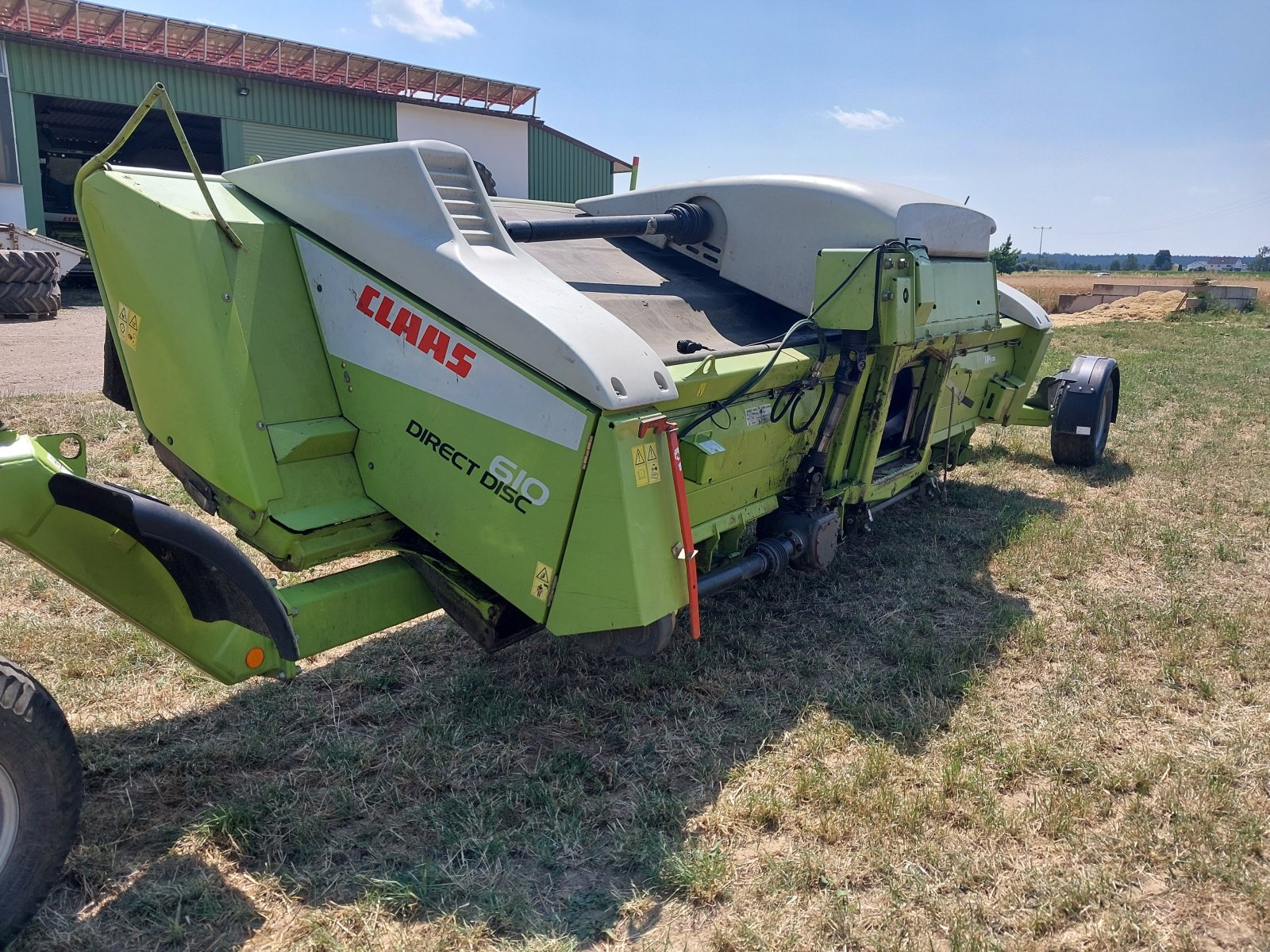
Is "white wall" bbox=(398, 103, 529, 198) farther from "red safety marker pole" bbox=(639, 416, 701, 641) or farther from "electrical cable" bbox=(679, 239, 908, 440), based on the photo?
"red safety marker pole" bbox=(639, 416, 701, 641)

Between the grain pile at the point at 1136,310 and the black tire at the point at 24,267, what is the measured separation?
64.5 feet

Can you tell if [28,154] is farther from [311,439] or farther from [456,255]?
[456,255]

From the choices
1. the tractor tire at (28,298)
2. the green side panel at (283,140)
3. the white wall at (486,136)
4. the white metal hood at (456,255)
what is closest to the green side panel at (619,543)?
the white metal hood at (456,255)

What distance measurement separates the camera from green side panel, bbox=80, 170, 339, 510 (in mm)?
2795

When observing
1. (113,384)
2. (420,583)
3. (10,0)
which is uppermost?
(10,0)

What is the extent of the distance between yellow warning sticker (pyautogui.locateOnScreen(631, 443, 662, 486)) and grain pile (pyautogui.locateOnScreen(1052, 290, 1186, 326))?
21.5m

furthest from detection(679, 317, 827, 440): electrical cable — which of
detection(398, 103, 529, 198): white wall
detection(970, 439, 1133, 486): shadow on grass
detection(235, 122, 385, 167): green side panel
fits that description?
detection(398, 103, 529, 198): white wall

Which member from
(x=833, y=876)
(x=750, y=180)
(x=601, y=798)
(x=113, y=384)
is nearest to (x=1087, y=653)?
(x=833, y=876)

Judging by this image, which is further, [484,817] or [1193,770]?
[1193,770]

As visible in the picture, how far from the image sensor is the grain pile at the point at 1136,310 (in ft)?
74.1

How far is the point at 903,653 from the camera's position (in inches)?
150

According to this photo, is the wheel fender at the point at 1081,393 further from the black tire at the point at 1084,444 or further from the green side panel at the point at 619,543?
the green side panel at the point at 619,543

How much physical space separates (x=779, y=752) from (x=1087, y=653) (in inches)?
61.9

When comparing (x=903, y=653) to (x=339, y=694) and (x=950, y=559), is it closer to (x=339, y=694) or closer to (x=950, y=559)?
(x=950, y=559)
